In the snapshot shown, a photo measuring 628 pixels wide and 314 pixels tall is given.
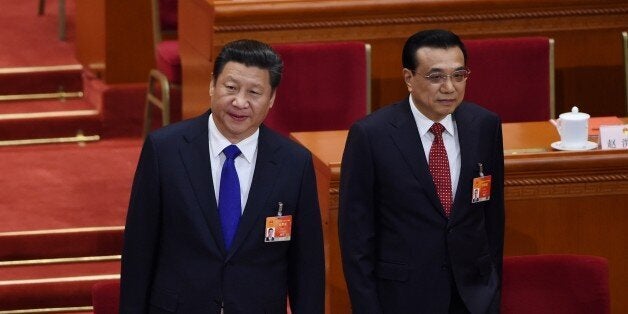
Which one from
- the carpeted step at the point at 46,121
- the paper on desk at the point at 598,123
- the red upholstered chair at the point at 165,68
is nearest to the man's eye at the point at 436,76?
the paper on desk at the point at 598,123

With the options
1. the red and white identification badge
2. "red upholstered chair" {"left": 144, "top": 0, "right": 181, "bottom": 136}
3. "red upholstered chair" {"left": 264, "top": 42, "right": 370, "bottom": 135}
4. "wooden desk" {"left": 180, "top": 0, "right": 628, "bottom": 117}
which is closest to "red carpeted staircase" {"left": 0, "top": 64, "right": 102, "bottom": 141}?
"red upholstered chair" {"left": 144, "top": 0, "right": 181, "bottom": 136}

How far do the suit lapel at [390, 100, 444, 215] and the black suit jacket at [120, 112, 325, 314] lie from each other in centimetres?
34

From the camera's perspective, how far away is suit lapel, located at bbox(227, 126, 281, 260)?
255 centimetres

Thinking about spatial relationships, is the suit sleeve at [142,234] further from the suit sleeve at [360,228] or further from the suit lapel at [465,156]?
the suit lapel at [465,156]

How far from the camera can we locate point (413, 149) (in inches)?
113

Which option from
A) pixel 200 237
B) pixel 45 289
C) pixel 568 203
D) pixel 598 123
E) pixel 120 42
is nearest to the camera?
pixel 200 237

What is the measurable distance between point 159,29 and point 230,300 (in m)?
2.86

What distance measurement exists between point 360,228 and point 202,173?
1.31ft

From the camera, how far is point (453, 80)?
2850 mm

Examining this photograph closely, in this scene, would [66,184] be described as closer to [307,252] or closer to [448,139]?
[448,139]

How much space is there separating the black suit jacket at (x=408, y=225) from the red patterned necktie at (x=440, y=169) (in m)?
0.02

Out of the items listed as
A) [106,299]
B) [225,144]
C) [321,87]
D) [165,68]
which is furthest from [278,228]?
[165,68]

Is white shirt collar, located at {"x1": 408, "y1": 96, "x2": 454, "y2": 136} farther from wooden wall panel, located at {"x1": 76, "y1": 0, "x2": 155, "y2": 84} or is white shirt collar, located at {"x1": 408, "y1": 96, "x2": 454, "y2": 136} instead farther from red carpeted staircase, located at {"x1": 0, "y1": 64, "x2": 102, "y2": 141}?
wooden wall panel, located at {"x1": 76, "y1": 0, "x2": 155, "y2": 84}

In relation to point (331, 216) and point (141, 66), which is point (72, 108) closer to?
point (141, 66)
